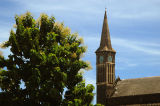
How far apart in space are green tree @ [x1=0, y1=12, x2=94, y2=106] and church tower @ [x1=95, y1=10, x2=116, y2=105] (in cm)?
4813

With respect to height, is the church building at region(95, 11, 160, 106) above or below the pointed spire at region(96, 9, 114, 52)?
below

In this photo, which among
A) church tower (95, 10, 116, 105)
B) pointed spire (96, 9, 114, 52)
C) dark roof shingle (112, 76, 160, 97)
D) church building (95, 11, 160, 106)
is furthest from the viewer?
pointed spire (96, 9, 114, 52)

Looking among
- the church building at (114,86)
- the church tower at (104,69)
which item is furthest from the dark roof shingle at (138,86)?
the church tower at (104,69)

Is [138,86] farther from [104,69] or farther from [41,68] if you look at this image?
[41,68]

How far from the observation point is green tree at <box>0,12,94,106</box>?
25.8 meters

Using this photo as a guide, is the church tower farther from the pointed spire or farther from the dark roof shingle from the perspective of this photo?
the dark roof shingle

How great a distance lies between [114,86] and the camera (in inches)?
2928

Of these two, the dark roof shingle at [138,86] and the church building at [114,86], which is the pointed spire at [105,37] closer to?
the church building at [114,86]

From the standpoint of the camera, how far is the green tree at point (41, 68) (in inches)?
1015

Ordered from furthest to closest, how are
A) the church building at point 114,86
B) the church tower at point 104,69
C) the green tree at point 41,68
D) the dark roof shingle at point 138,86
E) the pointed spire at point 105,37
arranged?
the pointed spire at point 105,37 < the church tower at point 104,69 < the dark roof shingle at point 138,86 < the church building at point 114,86 < the green tree at point 41,68

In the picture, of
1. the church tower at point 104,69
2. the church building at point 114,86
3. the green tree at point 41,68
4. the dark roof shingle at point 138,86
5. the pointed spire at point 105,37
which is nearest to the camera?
the green tree at point 41,68

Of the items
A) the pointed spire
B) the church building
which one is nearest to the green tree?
the church building

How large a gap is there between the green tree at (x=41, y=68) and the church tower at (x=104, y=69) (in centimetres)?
4813

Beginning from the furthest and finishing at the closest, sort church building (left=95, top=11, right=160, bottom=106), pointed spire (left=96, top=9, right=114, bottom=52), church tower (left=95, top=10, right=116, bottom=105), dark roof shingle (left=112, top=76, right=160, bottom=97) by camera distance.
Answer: pointed spire (left=96, top=9, right=114, bottom=52)
church tower (left=95, top=10, right=116, bottom=105)
dark roof shingle (left=112, top=76, right=160, bottom=97)
church building (left=95, top=11, right=160, bottom=106)
